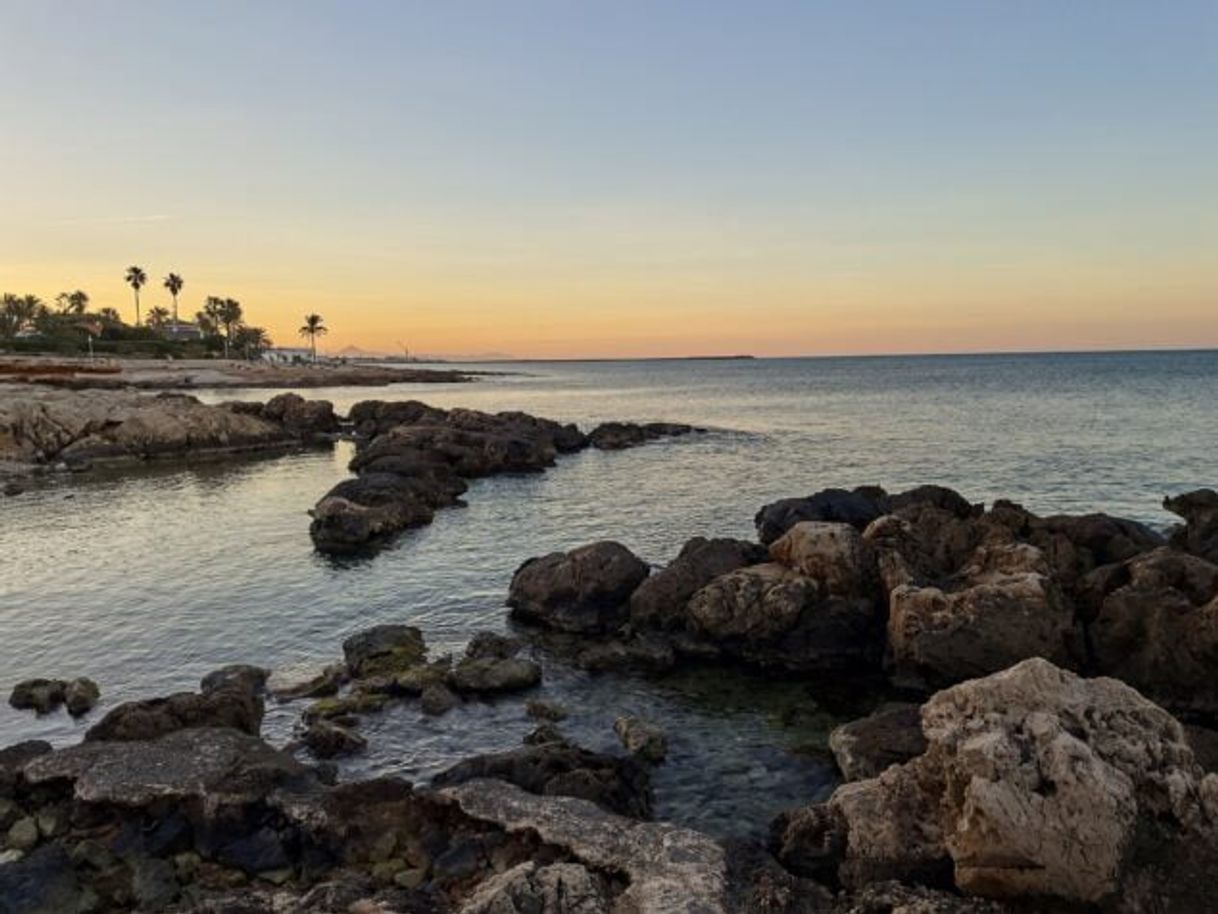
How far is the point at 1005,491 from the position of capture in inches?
1993

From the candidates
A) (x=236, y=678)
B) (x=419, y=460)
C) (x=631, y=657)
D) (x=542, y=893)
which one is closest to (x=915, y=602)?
(x=631, y=657)

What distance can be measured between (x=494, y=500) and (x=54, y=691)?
104ft

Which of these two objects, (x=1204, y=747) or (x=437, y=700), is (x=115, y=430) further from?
(x=1204, y=747)

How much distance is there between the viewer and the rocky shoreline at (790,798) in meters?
10.6

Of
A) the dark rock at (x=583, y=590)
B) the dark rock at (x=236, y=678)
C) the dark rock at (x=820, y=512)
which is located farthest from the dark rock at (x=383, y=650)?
the dark rock at (x=820, y=512)

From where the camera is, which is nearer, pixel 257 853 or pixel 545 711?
pixel 257 853

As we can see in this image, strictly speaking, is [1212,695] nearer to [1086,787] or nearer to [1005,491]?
[1086,787]

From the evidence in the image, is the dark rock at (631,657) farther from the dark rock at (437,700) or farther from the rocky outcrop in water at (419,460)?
the rocky outcrop in water at (419,460)

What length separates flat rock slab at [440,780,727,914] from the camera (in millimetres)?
10922

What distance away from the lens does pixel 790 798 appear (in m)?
16.5

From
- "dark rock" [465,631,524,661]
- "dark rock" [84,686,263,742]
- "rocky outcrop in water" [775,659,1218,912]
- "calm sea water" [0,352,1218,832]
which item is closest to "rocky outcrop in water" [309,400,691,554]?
"calm sea water" [0,352,1218,832]

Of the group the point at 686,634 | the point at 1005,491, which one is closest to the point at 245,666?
the point at 686,634

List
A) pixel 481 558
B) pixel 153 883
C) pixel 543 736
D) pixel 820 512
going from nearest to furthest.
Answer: pixel 153 883 < pixel 543 736 < pixel 820 512 < pixel 481 558

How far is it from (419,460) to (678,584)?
33.9 meters
